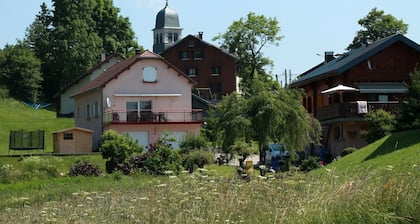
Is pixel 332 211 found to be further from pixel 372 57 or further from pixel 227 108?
pixel 372 57

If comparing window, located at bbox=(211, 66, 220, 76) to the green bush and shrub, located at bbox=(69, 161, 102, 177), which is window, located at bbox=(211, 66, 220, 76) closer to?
the green bush

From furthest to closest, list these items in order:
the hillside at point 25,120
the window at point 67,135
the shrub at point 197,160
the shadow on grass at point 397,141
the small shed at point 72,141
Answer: the hillside at point 25,120 < the window at point 67,135 < the small shed at point 72,141 < the shrub at point 197,160 < the shadow on grass at point 397,141

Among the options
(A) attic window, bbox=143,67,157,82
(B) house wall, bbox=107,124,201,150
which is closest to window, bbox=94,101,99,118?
(B) house wall, bbox=107,124,201,150

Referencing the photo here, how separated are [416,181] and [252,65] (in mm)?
75487

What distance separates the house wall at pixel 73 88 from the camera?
75312mm

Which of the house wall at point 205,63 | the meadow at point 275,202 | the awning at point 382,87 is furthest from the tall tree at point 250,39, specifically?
the meadow at point 275,202

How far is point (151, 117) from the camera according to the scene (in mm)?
56219

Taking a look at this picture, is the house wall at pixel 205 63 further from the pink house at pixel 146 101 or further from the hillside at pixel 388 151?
the hillside at pixel 388 151

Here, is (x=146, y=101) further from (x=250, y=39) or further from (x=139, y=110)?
(x=250, y=39)

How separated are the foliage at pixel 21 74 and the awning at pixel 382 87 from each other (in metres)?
40.9

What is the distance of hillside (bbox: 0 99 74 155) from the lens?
62681 mm

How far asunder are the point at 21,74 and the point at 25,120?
14.0 meters

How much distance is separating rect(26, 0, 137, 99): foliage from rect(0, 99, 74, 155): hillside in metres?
7.21

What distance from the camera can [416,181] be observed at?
1037cm
